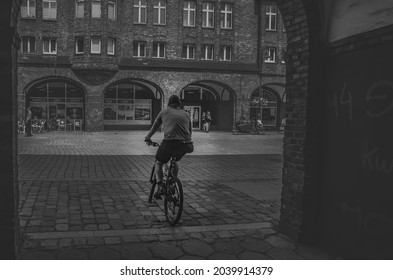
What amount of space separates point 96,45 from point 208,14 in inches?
380

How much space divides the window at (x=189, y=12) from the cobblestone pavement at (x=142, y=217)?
2376 cm

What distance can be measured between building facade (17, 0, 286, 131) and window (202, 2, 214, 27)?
0.27 ft

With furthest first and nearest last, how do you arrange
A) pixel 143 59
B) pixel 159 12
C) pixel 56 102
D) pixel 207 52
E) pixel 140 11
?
1. pixel 207 52
2. pixel 56 102
3. pixel 159 12
4. pixel 140 11
5. pixel 143 59

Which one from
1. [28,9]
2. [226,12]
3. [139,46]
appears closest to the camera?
[28,9]

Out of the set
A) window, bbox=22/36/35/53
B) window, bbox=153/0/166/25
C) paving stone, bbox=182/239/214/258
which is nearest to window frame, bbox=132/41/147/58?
window, bbox=153/0/166/25

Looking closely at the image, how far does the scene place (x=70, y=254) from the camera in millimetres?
3877

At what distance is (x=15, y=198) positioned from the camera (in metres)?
3.71

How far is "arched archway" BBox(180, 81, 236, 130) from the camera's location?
111 feet

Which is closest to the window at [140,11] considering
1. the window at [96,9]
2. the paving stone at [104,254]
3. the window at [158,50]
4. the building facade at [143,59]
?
the building facade at [143,59]

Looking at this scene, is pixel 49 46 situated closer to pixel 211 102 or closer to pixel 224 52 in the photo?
pixel 224 52

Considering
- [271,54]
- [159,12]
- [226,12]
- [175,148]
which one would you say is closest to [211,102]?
[271,54]

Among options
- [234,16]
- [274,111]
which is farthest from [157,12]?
[274,111]
